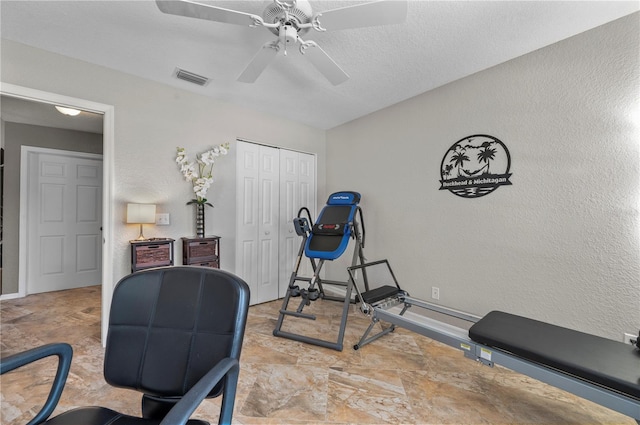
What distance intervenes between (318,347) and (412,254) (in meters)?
1.45

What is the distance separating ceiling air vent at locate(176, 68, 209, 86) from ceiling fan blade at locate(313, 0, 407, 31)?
1.60m

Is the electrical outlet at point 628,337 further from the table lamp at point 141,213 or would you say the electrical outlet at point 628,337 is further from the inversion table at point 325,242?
the table lamp at point 141,213

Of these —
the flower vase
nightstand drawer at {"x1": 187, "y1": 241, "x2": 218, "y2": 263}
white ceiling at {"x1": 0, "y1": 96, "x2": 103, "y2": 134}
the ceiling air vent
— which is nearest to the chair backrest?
nightstand drawer at {"x1": 187, "y1": 241, "x2": 218, "y2": 263}

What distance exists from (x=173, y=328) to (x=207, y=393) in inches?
15.1

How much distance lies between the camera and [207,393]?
78 centimetres

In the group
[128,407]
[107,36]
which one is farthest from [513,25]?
[128,407]

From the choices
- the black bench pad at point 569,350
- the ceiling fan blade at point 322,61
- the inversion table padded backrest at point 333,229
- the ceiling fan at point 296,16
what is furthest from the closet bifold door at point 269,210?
the black bench pad at point 569,350

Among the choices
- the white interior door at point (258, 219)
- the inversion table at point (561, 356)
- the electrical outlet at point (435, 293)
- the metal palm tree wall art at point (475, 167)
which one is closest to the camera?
the inversion table at point (561, 356)

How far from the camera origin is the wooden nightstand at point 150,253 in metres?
2.46

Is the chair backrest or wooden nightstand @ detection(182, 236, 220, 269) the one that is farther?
wooden nightstand @ detection(182, 236, 220, 269)

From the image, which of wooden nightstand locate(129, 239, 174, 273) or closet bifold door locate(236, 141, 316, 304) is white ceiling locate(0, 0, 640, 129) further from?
wooden nightstand locate(129, 239, 174, 273)

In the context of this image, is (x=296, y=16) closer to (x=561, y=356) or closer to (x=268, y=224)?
(x=561, y=356)

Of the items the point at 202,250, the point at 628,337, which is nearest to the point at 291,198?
the point at 202,250

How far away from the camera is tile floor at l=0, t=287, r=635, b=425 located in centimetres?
161
